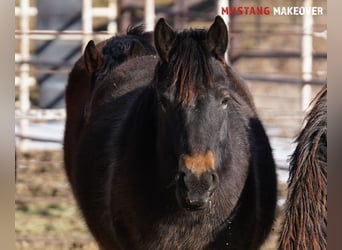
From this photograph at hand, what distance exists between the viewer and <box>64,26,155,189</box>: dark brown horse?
406 cm

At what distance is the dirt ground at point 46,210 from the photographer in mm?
5273

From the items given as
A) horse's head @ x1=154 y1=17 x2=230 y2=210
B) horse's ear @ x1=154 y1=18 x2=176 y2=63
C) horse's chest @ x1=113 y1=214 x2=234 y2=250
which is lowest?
horse's chest @ x1=113 y1=214 x2=234 y2=250

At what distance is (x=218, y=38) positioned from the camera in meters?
2.87

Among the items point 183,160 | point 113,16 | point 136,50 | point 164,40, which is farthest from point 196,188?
point 113,16

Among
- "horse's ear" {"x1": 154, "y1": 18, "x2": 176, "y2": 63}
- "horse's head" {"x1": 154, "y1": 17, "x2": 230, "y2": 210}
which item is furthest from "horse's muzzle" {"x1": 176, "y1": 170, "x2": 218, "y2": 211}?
"horse's ear" {"x1": 154, "y1": 18, "x2": 176, "y2": 63}

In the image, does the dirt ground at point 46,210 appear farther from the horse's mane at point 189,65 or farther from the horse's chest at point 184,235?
the horse's mane at point 189,65

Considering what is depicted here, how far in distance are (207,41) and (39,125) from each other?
142 inches

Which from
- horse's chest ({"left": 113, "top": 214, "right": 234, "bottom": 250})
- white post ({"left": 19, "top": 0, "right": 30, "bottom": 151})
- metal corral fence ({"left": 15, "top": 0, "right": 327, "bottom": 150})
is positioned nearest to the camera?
horse's chest ({"left": 113, "top": 214, "right": 234, "bottom": 250})

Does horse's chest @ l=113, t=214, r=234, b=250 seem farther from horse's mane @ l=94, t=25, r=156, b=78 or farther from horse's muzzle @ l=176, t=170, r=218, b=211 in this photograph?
horse's mane @ l=94, t=25, r=156, b=78

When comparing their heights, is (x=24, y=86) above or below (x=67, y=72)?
below

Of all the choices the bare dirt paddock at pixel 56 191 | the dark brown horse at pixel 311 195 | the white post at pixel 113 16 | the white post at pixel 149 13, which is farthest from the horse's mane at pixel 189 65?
the white post at pixel 113 16

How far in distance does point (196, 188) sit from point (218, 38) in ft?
2.09

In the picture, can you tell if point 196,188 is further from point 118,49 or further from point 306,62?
point 306,62

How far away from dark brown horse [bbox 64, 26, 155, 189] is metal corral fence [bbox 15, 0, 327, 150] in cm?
82
